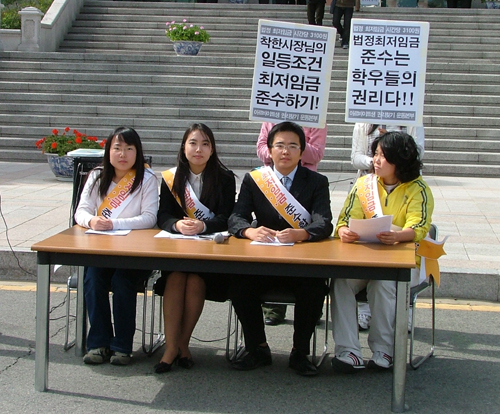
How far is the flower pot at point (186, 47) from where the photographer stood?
17922 mm

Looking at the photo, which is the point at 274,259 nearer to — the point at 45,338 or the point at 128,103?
the point at 45,338

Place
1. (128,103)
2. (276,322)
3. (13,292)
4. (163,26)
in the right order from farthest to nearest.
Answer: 1. (163,26)
2. (128,103)
3. (13,292)
4. (276,322)

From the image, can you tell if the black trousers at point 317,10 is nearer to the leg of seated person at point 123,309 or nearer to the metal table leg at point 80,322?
the metal table leg at point 80,322

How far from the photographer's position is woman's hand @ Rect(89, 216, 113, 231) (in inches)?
191

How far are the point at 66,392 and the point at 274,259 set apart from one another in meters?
1.43

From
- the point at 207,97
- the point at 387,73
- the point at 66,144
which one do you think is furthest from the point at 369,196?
the point at 207,97

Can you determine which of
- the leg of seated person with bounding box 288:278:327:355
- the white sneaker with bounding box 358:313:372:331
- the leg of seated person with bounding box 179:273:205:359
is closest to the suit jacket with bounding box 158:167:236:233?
the leg of seated person with bounding box 179:273:205:359

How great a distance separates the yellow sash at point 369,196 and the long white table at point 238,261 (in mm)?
411

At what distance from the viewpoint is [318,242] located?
186 inches

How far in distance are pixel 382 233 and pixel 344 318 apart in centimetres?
58

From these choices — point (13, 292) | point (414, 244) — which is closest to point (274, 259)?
point (414, 244)

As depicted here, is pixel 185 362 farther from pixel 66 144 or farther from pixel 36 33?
pixel 36 33

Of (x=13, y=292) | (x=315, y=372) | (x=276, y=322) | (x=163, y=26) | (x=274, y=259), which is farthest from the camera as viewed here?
(x=163, y=26)

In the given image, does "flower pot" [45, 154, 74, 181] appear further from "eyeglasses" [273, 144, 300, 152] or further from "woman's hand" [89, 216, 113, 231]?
"eyeglasses" [273, 144, 300, 152]
